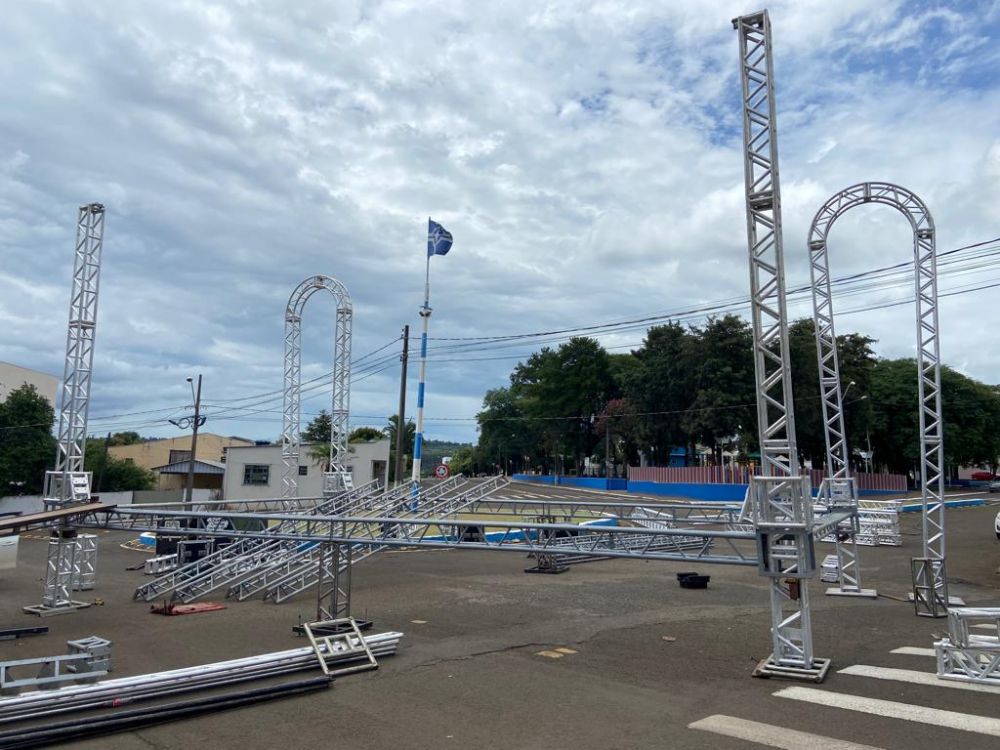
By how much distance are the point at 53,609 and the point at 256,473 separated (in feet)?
95.0

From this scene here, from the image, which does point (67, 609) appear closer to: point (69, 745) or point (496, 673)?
point (69, 745)

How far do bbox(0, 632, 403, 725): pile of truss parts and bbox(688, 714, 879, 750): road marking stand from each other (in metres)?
5.52

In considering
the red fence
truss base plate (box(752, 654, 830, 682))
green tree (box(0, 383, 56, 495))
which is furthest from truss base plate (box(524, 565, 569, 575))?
green tree (box(0, 383, 56, 495))

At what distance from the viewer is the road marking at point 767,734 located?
723 cm

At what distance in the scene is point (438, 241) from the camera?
90.8ft

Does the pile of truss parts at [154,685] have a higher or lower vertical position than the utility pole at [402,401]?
lower

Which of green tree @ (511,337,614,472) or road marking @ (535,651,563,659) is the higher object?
green tree @ (511,337,614,472)

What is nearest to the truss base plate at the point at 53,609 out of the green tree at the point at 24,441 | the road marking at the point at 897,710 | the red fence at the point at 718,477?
the road marking at the point at 897,710

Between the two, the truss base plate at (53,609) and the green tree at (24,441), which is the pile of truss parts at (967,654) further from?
the green tree at (24,441)

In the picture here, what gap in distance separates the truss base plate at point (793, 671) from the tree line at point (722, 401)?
39444mm

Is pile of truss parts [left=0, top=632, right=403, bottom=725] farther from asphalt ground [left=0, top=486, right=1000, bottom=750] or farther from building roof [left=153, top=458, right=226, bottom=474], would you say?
building roof [left=153, top=458, right=226, bottom=474]

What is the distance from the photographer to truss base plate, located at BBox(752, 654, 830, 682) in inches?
386

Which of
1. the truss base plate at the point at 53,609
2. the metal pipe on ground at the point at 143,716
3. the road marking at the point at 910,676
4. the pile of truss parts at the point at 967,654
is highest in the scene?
the pile of truss parts at the point at 967,654

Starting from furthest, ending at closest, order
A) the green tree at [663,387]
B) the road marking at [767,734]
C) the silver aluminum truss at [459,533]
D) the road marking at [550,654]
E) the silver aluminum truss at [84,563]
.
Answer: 1. the green tree at [663,387]
2. the silver aluminum truss at [84,563]
3. the road marking at [550,654]
4. the silver aluminum truss at [459,533]
5. the road marking at [767,734]
